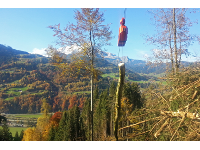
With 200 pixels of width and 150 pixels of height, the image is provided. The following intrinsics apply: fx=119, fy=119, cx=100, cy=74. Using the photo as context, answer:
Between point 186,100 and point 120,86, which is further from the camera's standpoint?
point 186,100

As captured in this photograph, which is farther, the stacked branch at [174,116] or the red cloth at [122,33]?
the stacked branch at [174,116]

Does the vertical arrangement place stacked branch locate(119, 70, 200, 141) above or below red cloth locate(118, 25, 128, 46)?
below

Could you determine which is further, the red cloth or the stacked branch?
the stacked branch

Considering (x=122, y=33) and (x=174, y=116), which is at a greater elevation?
(x=122, y=33)

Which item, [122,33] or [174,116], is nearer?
[122,33]

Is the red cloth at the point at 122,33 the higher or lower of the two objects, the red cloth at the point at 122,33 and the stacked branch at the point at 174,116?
the higher
